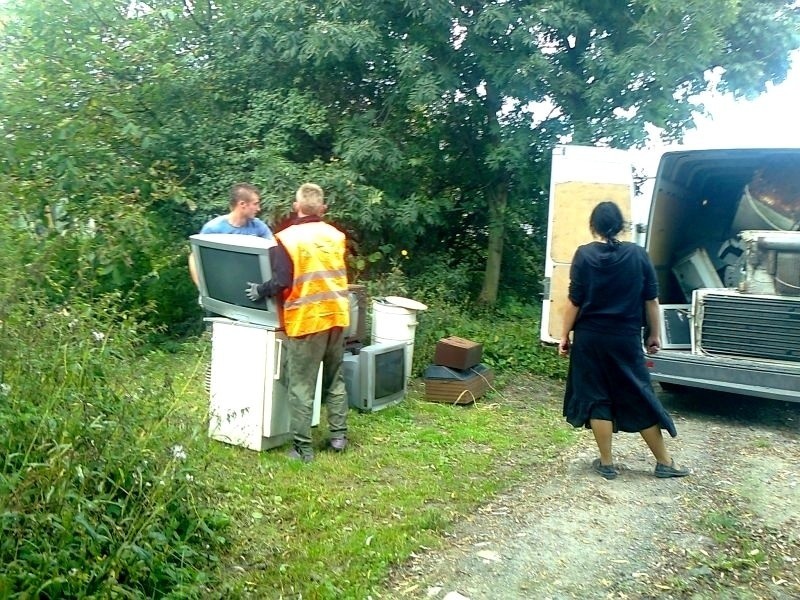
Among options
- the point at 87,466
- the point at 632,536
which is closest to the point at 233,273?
the point at 87,466

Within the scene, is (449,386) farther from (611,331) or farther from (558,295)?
(611,331)

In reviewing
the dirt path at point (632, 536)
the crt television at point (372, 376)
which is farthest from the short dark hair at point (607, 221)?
the crt television at point (372, 376)

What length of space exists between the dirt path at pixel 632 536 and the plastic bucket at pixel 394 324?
7.35 feet

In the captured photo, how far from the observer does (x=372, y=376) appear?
6.89 m

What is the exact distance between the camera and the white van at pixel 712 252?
23.1 feet

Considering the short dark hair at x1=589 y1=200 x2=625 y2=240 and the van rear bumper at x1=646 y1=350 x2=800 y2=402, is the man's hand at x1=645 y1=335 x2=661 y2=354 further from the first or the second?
the van rear bumper at x1=646 y1=350 x2=800 y2=402

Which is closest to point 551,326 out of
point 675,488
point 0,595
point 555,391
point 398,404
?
point 555,391

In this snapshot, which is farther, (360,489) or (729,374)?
(729,374)

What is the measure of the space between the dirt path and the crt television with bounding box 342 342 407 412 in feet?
5.61

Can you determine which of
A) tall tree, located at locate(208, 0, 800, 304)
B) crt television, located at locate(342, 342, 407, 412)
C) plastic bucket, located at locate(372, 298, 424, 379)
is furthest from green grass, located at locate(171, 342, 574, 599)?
tall tree, located at locate(208, 0, 800, 304)

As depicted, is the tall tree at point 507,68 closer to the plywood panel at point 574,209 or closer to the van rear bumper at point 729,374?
the plywood panel at point 574,209

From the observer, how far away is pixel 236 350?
18.7 feet

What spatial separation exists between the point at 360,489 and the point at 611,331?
6.12 feet

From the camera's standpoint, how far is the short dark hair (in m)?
5.20
